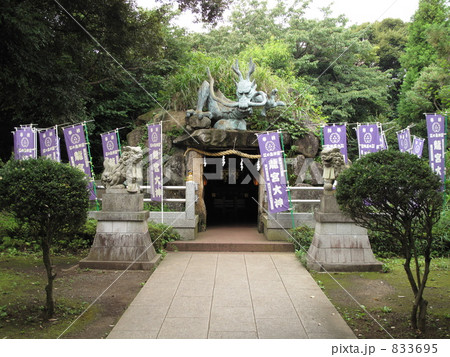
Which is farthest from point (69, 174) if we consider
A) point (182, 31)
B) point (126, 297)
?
point (182, 31)

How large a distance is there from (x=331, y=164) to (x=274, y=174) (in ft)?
7.55

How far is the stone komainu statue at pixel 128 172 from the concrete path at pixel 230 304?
1994 mm

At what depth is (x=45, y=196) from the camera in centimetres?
496

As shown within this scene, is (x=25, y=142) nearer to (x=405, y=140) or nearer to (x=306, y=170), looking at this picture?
(x=306, y=170)

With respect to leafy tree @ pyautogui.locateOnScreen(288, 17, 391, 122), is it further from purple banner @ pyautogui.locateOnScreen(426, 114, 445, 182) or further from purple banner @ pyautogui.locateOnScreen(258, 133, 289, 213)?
purple banner @ pyautogui.locateOnScreen(258, 133, 289, 213)

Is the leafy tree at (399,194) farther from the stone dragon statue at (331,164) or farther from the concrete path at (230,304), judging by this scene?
the stone dragon statue at (331,164)

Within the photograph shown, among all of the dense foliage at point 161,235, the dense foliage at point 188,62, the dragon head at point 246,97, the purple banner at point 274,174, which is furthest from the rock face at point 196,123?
the dense foliage at point 161,235

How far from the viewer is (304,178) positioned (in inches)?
515

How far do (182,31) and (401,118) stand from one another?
12.4m

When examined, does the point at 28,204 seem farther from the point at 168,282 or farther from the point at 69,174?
the point at 168,282

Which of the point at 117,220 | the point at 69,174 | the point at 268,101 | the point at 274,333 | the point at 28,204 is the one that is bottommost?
the point at 274,333

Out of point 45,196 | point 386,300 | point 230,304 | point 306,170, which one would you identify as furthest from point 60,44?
point 386,300

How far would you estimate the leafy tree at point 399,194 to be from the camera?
4504 mm

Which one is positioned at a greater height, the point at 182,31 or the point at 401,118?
the point at 182,31
